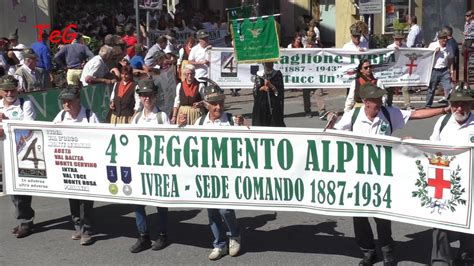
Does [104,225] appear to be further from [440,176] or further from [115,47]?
[115,47]

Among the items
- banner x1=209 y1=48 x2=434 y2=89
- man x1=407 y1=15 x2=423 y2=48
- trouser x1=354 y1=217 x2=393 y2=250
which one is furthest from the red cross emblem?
man x1=407 y1=15 x2=423 y2=48

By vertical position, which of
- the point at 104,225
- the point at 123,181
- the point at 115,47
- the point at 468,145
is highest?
the point at 115,47

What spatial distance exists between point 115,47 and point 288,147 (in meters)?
6.57

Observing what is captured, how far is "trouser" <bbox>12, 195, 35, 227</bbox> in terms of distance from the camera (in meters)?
8.23

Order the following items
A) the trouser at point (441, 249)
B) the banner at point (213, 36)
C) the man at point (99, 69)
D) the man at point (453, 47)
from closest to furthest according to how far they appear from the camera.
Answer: the trouser at point (441, 249) < the man at point (99, 69) < the man at point (453, 47) < the banner at point (213, 36)

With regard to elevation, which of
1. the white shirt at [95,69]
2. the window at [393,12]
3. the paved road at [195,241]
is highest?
the window at [393,12]

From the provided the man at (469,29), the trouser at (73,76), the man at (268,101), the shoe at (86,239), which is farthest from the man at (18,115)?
the man at (469,29)

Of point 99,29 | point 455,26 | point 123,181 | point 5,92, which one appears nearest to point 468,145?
point 123,181

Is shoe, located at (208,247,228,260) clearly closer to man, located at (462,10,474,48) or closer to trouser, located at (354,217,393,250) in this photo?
trouser, located at (354,217,393,250)

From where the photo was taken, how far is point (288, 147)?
684 centimetres

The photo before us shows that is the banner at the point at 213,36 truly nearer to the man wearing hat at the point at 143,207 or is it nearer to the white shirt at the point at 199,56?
the white shirt at the point at 199,56

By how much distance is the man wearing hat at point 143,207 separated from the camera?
7.46 m

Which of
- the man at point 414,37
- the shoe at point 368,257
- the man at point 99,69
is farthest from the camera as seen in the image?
the man at point 414,37

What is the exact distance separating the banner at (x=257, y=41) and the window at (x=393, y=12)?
11540mm
